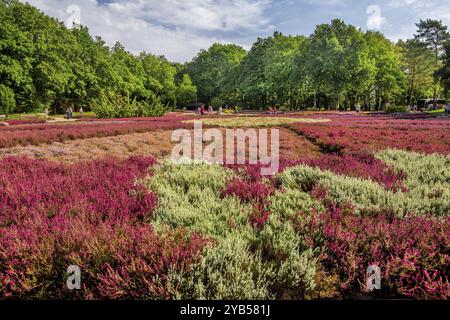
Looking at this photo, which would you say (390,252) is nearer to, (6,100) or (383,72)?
(6,100)

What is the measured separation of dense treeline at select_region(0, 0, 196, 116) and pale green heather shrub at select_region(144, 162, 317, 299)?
2556 cm

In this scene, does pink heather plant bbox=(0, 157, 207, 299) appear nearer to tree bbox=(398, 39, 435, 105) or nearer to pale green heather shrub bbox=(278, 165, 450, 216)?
pale green heather shrub bbox=(278, 165, 450, 216)

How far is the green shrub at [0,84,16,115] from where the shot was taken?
3206 centimetres

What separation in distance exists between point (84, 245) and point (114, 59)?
64867 millimetres

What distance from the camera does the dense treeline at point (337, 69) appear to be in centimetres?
4534

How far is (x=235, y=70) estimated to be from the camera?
6644 cm

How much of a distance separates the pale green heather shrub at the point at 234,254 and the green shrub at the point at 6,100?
122ft

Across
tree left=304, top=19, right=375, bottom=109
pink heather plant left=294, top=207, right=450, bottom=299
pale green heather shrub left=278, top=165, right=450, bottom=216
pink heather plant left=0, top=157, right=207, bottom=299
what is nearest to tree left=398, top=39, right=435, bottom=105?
tree left=304, top=19, right=375, bottom=109

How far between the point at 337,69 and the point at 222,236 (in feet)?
158

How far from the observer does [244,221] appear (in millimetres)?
3588

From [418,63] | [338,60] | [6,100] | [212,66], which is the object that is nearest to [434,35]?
[418,63]
